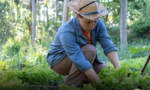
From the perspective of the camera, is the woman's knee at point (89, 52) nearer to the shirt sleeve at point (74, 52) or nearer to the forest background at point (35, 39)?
the shirt sleeve at point (74, 52)

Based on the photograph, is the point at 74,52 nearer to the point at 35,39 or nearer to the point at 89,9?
the point at 89,9

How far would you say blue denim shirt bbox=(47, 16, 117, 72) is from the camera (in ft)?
6.62

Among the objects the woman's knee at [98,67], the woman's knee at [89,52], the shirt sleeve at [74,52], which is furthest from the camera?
the woman's knee at [98,67]

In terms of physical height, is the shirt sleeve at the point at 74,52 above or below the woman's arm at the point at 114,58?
above

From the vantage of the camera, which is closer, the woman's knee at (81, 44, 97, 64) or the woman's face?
the woman's face

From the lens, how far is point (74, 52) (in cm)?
203

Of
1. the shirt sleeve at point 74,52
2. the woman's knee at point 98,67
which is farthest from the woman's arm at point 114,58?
the shirt sleeve at point 74,52

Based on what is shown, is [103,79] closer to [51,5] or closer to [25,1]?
[25,1]

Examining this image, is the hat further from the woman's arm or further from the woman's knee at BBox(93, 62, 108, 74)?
the woman's knee at BBox(93, 62, 108, 74)

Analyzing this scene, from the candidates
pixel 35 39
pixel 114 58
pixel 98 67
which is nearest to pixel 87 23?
pixel 114 58

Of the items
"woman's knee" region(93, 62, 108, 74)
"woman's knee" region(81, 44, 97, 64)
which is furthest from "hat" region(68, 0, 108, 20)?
"woman's knee" region(93, 62, 108, 74)

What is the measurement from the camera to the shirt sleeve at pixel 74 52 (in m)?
1.98

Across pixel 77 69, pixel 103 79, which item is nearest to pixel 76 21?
pixel 77 69

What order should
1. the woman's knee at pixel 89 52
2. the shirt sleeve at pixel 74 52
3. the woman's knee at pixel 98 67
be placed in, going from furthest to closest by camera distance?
the woman's knee at pixel 98 67
the woman's knee at pixel 89 52
the shirt sleeve at pixel 74 52
